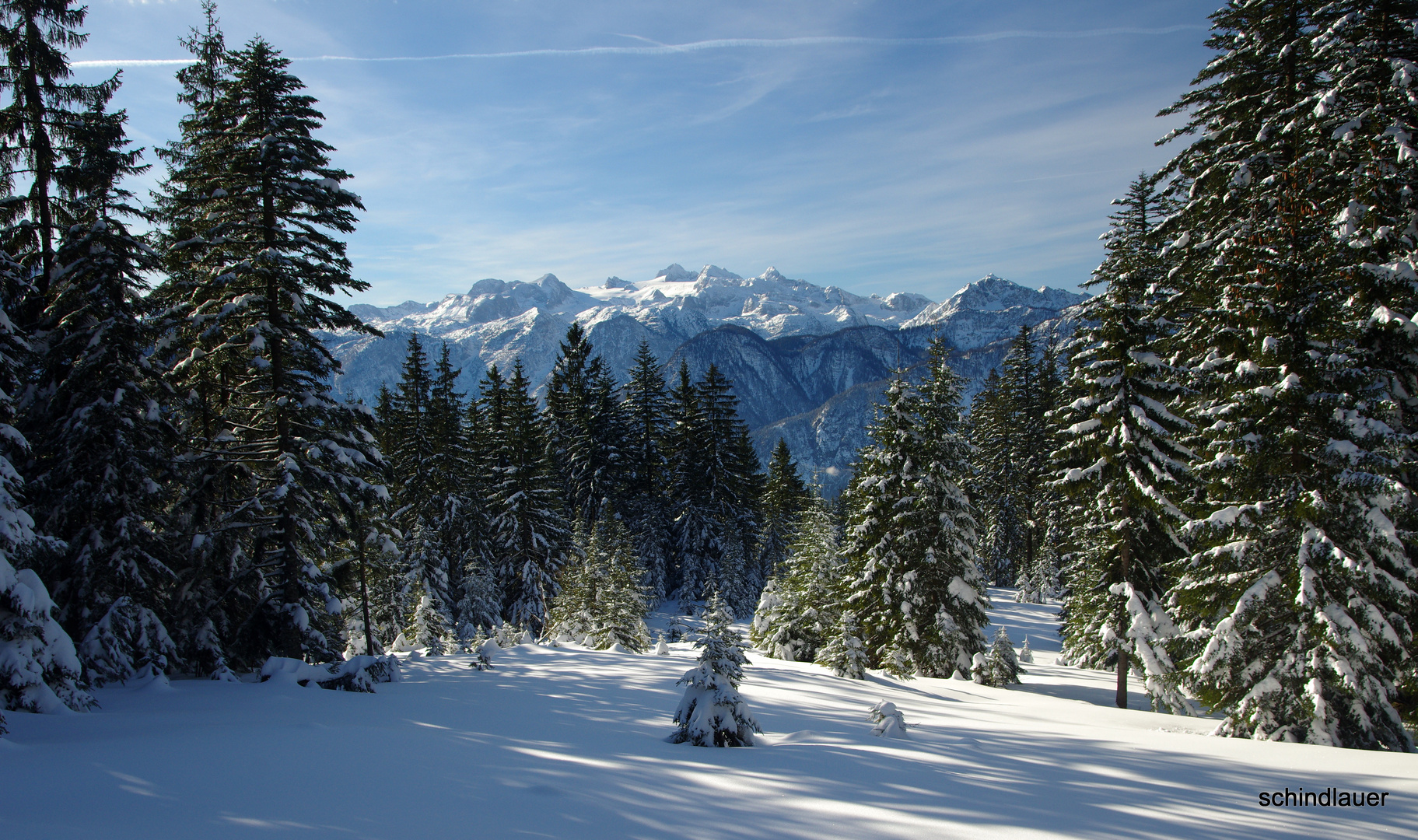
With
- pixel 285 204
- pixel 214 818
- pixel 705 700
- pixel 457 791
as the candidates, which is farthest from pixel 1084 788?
pixel 285 204

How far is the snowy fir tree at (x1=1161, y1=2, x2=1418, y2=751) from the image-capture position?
1174 centimetres

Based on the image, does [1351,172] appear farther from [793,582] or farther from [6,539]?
[6,539]

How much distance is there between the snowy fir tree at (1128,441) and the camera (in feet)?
59.3

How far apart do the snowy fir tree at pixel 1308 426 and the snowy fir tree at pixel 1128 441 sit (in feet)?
11.8

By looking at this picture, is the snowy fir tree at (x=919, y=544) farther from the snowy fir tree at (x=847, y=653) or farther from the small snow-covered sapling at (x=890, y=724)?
the small snow-covered sapling at (x=890, y=724)

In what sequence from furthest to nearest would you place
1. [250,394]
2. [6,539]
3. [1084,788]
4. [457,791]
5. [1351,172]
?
[250,394] < [1351,172] < [6,539] < [1084,788] < [457,791]

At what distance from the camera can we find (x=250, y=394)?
14.5 meters

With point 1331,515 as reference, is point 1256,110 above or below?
above

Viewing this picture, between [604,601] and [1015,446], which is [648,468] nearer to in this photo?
[604,601]

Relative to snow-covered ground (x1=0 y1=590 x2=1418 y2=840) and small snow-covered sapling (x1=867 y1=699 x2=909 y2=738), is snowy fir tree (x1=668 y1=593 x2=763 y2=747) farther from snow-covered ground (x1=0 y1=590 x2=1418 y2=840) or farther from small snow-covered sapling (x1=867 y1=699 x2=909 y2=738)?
small snow-covered sapling (x1=867 y1=699 x2=909 y2=738)

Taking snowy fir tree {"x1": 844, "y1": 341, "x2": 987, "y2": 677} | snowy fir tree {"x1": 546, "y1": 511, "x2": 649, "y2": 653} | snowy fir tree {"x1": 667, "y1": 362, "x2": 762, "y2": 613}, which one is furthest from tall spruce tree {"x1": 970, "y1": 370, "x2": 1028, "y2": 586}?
snowy fir tree {"x1": 546, "y1": 511, "x2": 649, "y2": 653}

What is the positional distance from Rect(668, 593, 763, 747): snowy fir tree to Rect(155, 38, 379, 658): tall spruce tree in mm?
→ 10642

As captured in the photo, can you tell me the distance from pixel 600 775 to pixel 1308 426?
1456 cm

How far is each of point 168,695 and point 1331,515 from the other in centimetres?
2134
